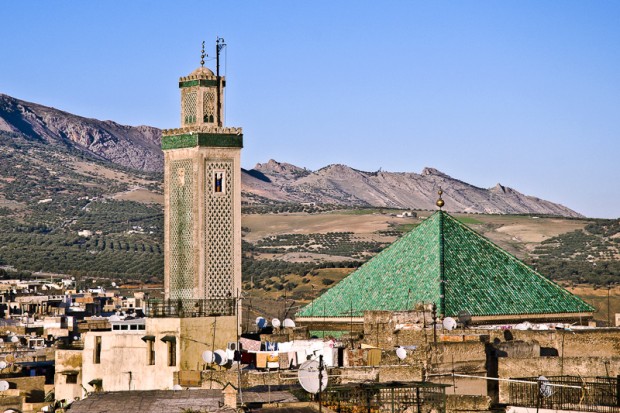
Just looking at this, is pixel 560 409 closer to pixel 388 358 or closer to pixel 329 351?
pixel 388 358

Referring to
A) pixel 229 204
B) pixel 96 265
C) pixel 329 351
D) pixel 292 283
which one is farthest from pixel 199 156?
pixel 96 265

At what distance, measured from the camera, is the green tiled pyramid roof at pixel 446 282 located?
32438mm

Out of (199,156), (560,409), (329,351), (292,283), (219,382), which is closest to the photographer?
(560,409)

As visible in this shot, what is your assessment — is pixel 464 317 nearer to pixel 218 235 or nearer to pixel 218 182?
pixel 218 235

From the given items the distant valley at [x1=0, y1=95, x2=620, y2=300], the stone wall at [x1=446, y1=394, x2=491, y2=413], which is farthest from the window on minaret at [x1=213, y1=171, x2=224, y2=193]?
the distant valley at [x1=0, y1=95, x2=620, y2=300]

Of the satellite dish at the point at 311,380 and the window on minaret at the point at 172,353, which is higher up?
the window on minaret at the point at 172,353

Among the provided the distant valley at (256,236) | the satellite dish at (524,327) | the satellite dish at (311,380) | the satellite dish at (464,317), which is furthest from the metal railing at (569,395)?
the distant valley at (256,236)

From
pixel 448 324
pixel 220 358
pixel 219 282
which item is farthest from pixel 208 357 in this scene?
pixel 219 282

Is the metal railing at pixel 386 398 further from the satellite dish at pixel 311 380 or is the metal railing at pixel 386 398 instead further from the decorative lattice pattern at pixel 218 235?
the decorative lattice pattern at pixel 218 235

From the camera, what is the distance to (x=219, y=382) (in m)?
21.6

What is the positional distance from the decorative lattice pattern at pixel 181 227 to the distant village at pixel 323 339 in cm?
4

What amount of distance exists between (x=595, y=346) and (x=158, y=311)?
6.66 m

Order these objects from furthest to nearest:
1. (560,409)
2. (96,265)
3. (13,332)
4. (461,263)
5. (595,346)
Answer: (96,265)
(13,332)
(461,263)
(595,346)
(560,409)

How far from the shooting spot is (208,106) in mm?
36719
